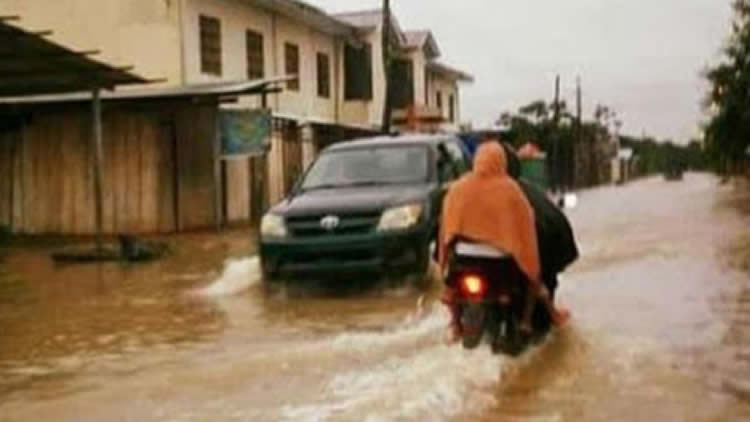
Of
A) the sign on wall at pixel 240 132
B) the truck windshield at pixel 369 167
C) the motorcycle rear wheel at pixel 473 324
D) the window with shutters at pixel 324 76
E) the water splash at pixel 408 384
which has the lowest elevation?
the water splash at pixel 408 384

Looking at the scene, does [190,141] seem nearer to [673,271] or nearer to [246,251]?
[246,251]

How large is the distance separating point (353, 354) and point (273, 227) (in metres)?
4.34

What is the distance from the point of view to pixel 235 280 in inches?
637

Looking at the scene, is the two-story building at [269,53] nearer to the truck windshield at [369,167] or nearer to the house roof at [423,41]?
the house roof at [423,41]

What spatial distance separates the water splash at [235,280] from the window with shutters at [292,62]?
18.4 m

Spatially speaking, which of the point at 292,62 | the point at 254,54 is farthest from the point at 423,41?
the point at 254,54

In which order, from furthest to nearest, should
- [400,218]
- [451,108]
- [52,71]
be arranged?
[451,108], [52,71], [400,218]

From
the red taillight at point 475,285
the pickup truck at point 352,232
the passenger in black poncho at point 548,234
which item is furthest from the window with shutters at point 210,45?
the red taillight at point 475,285

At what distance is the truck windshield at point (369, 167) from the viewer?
15203 millimetres

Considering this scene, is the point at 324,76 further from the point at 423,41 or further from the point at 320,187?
the point at 320,187

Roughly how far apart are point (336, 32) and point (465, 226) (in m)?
31.8

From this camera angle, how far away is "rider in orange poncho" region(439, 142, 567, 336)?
29.4 ft

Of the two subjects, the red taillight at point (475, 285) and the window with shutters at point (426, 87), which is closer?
the red taillight at point (475, 285)

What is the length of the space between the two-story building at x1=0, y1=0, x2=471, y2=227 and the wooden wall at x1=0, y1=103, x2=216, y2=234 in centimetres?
152
